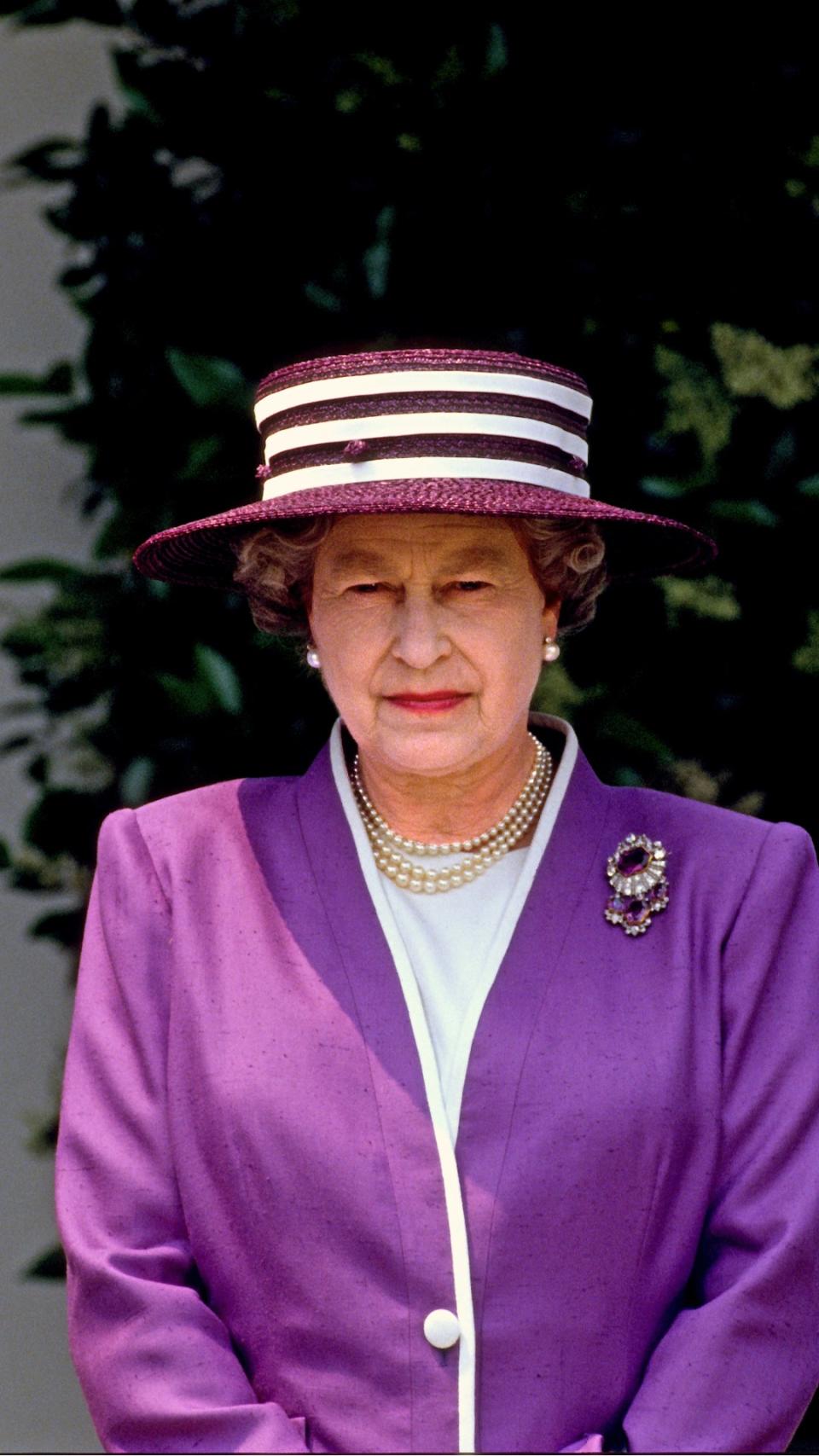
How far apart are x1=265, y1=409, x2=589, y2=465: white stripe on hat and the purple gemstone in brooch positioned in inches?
19.9

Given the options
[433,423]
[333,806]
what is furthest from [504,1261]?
[433,423]

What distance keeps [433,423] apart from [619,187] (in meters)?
1.21

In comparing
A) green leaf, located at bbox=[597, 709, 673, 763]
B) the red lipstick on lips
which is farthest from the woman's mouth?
green leaf, located at bbox=[597, 709, 673, 763]

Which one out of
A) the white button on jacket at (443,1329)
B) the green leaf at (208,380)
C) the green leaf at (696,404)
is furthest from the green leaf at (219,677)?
the white button on jacket at (443,1329)

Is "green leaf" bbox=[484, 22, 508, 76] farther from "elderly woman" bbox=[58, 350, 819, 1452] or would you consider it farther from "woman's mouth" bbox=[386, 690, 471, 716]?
"woman's mouth" bbox=[386, 690, 471, 716]

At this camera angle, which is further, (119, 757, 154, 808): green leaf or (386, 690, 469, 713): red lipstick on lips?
(119, 757, 154, 808): green leaf

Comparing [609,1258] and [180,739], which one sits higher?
[180,739]

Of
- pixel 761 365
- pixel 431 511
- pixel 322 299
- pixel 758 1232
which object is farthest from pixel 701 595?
pixel 758 1232

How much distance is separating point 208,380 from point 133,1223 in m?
1.46

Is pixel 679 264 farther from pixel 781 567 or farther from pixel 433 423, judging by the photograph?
pixel 433 423

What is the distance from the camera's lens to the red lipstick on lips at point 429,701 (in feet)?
7.69

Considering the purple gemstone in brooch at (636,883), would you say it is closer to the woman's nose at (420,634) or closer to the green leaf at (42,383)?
the woman's nose at (420,634)

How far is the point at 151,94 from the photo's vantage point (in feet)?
10.8

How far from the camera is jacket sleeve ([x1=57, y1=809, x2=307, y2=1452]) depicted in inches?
87.2
